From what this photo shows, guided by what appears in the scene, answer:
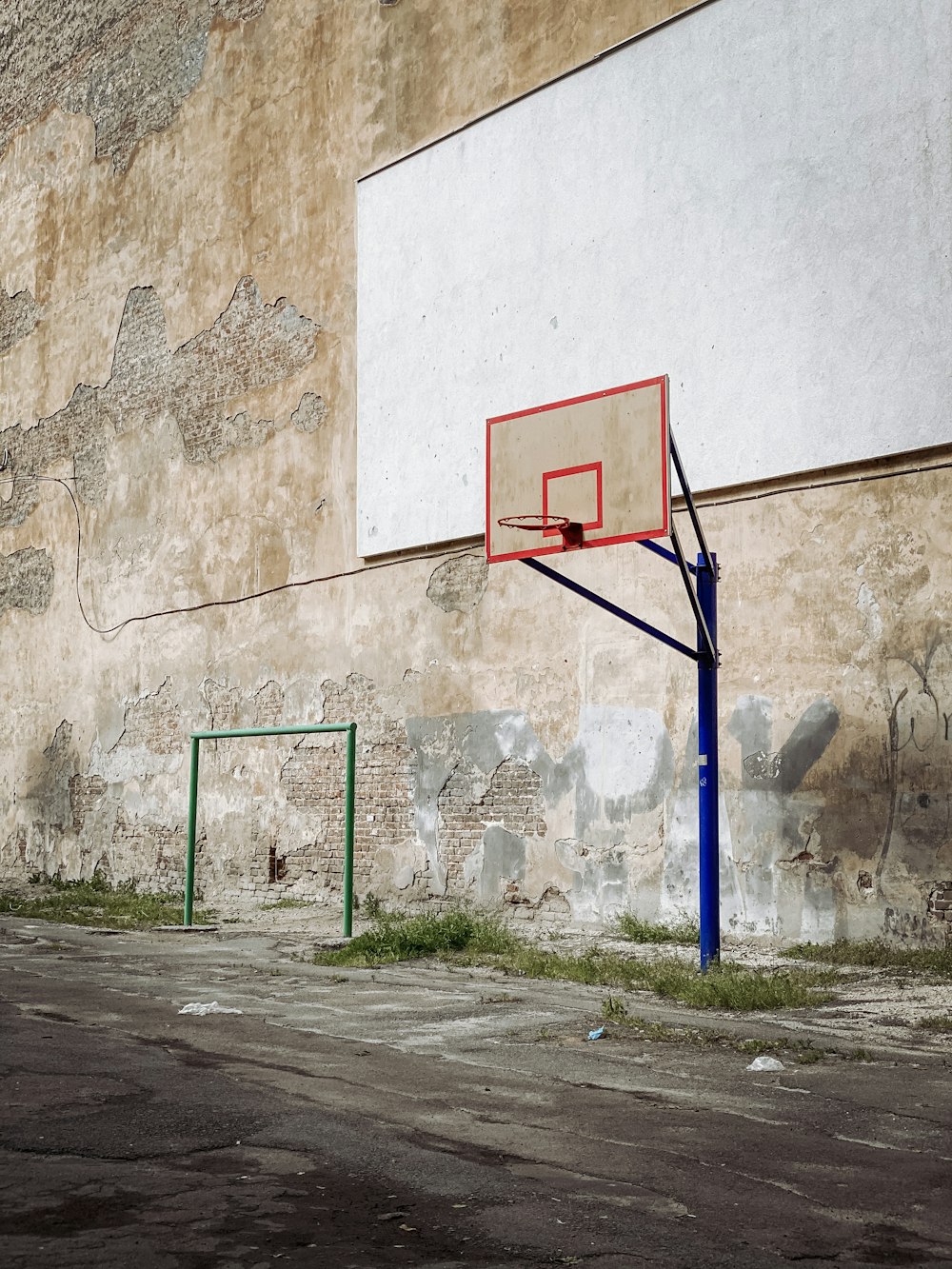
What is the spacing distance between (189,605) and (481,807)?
495 centimetres

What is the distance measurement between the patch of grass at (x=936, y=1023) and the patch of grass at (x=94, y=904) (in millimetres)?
6933

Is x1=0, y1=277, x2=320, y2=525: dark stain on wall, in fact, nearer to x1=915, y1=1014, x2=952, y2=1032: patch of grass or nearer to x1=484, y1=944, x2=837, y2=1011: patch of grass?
x1=484, y1=944, x2=837, y2=1011: patch of grass

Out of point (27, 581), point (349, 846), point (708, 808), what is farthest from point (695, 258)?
point (27, 581)

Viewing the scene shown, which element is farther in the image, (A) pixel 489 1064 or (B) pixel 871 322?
(B) pixel 871 322

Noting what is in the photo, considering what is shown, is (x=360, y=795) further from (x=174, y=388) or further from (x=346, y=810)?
(x=174, y=388)

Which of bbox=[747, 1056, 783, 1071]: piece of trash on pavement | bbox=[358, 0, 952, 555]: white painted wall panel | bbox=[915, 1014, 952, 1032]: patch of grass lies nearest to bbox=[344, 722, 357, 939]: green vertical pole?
bbox=[358, 0, 952, 555]: white painted wall panel

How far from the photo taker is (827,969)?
27.2 feet

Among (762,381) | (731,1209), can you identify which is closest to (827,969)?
(762,381)

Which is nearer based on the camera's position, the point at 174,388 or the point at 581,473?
the point at 581,473

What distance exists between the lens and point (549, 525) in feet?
28.2

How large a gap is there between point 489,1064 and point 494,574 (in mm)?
6523

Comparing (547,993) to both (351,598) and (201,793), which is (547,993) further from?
(201,793)

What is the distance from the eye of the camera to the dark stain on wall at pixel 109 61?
51.9 ft

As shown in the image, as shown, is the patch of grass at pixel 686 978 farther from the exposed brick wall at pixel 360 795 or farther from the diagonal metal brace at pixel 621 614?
the exposed brick wall at pixel 360 795
